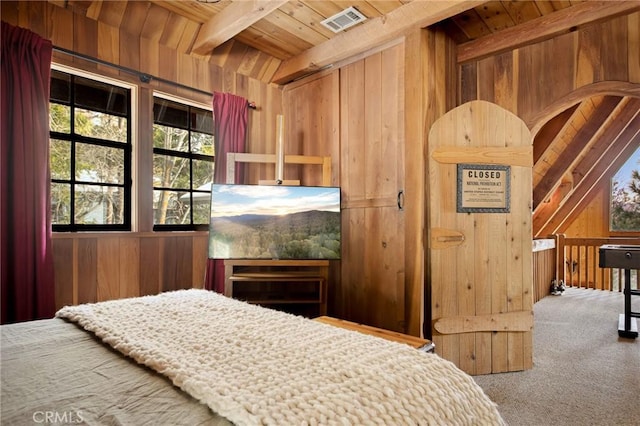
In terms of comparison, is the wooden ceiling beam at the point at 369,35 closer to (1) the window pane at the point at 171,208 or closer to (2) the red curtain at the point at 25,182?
(1) the window pane at the point at 171,208

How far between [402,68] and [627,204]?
531 centimetres

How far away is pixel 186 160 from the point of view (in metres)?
3.39

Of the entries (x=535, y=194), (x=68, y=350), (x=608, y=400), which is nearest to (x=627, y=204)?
(x=535, y=194)

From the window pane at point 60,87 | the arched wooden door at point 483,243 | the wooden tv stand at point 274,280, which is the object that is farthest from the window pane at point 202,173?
the arched wooden door at point 483,243

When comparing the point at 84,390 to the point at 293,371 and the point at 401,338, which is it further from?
the point at 401,338

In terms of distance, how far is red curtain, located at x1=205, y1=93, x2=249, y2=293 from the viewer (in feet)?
10.8

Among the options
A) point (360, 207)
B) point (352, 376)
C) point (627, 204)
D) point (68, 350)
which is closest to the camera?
point (352, 376)

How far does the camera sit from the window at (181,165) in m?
3.20

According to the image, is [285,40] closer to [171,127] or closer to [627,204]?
[171,127]

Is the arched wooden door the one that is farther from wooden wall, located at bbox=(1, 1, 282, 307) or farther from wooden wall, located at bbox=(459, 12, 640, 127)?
wooden wall, located at bbox=(1, 1, 282, 307)

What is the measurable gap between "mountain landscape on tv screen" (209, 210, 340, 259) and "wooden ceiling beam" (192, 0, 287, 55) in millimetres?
1491

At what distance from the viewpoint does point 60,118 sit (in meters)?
2.68

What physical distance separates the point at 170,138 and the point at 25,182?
3.96 ft

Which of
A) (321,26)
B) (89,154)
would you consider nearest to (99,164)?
(89,154)
